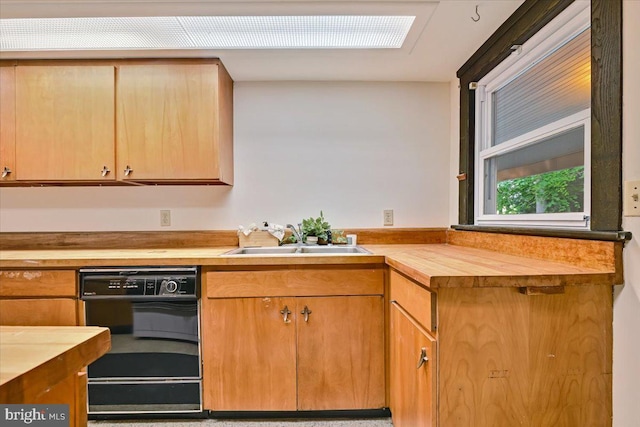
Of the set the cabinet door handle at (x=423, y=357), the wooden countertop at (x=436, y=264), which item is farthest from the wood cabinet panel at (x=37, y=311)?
the cabinet door handle at (x=423, y=357)

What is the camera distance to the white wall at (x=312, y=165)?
2.28m

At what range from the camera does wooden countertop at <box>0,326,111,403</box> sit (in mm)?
458

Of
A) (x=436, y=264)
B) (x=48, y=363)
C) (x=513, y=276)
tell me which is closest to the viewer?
(x=48, y=363)

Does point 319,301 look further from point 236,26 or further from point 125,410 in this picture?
point 236,26

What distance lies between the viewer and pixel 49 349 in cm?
54

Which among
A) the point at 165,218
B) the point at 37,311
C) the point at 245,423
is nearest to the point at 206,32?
the point at 165,218

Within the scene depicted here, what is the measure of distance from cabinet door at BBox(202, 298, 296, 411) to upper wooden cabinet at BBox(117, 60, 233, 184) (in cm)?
81

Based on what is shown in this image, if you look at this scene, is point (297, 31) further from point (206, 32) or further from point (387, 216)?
point (387, 216)

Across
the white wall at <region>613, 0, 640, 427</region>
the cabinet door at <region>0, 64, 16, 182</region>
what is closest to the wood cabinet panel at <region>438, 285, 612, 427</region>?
the white wall at <region>613, 0, 640, 427</region>

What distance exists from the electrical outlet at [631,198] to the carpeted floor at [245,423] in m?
1.36

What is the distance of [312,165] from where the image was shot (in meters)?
2.31

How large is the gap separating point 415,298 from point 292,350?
2.51 feet

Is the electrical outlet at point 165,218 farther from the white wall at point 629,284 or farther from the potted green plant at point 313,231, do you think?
the white wall at point 629,284

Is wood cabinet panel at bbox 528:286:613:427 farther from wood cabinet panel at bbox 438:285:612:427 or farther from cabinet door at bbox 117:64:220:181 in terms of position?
cabinet door at bbox 117:64:220:181
